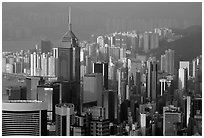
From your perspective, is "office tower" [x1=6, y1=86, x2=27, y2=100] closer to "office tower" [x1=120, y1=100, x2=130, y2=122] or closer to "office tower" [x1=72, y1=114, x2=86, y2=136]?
"office tower" [x1=72, y1=114, x2=86, y2=136]

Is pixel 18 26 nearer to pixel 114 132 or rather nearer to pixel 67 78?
pixel 67 78

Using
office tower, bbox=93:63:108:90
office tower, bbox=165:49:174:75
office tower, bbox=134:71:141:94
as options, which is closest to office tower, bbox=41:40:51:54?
office tower, bbox=93:63:108:90

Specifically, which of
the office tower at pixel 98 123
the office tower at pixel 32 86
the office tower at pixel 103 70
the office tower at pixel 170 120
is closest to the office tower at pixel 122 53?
the office tower at pixel 103 70

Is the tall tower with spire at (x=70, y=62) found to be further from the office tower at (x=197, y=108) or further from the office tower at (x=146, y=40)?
the office tower at (x=197, y=108)

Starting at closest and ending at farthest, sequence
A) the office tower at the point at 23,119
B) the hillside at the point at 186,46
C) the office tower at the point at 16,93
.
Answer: the office tower at the point at 23,119 < the office tower at the point at 16,93 < the hillside at the point at 186,46

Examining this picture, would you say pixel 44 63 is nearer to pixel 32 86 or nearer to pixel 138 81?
pixel 32 86

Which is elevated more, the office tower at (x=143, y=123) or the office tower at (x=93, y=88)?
the office tower at (x=93, y=88)
